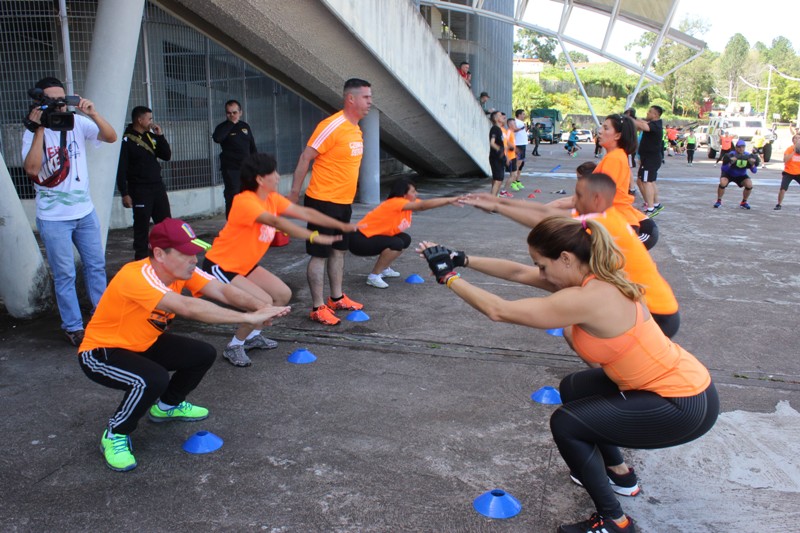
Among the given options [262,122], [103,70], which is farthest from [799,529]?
[262,122]

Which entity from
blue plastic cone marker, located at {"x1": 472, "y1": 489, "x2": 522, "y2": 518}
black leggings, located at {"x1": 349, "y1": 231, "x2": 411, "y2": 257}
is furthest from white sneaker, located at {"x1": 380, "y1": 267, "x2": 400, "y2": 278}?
blue plastic cone marker, located at {"x1": 472, "y1": 489, "x2": 522, "y2": 518}

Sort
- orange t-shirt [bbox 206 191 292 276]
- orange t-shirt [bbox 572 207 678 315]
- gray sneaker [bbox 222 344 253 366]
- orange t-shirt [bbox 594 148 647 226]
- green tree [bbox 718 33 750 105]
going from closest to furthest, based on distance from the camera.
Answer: orange t-shirt [bbox 572 207 678 315]
orange t-shirt [bbox 206 191 292 276]
gray sneaker [bbox 222 344 253 366]
orange t-shirt [bbox 594 148 647 226]
green tree [bbox 718 33 750 105]

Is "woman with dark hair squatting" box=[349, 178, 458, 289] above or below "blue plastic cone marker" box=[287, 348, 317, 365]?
above

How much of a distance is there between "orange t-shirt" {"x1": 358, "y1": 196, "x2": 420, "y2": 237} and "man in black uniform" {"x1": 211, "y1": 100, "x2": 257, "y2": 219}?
300 centimetres

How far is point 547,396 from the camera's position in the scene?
14.3ft

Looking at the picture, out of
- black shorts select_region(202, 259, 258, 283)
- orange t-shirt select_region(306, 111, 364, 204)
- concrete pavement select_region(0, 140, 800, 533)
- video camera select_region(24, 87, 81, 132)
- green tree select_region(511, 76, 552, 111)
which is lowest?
concrete pavement select_region(0, 140, 800, 533)

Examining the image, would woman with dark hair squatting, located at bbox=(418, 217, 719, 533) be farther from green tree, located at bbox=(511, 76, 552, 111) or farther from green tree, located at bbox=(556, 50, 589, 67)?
green tree, located at bbox=(556, 50, 589, 67)

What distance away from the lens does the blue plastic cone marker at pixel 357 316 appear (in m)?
6.06

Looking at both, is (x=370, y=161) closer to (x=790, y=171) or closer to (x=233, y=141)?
(x=233, y=141)

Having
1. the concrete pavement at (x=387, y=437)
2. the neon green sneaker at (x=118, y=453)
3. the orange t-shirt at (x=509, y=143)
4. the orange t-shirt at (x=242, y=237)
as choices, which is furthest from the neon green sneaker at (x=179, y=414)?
the orange t-shirt at (x=509, y=143)

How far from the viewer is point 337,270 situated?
6.29m

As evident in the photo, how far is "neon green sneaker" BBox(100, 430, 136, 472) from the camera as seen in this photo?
3521 millimetres

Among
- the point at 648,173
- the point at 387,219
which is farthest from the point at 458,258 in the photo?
the point at 648,173

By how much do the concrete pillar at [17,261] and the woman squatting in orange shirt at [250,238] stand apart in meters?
2.02
